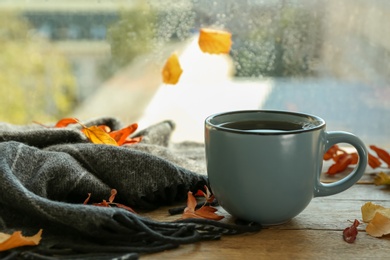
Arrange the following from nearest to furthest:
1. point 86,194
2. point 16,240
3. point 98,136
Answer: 1. point 16,240
2. point 86,194
3. point 98,136

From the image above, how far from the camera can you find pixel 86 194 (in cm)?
67

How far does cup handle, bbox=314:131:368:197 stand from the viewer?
2.11 ft

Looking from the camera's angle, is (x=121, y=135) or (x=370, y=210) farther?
(x=121, y=135)

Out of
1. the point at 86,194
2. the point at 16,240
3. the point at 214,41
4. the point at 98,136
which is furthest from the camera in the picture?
the point at 214,41

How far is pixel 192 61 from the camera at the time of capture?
1.08 m

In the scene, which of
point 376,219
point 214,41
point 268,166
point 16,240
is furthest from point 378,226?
point 214,41

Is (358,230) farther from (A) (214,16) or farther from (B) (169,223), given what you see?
(A) (214,16)

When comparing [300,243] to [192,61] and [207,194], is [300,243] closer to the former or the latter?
[207,194]

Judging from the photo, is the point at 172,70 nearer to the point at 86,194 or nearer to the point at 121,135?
the point at 121,135

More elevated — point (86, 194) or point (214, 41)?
point (214, 41)

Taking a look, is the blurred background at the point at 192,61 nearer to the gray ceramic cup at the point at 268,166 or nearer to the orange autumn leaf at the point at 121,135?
the orange autumn leaf at the point at 121,135

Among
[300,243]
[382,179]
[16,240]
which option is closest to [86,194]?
[16,240]

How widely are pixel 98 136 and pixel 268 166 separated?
0.27 metres

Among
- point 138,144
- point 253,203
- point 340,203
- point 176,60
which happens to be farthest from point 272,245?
point 176,60
